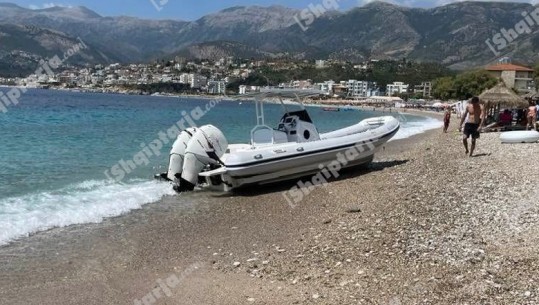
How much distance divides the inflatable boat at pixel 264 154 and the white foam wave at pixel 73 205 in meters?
1.21

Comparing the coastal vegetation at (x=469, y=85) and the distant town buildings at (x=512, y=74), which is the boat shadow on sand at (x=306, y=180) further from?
the distant town buildings at (x=512, y=74)

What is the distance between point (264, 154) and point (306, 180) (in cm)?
209

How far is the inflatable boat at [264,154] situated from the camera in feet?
47.2

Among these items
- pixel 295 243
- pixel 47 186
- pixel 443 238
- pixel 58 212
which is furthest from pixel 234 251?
pixel 47 186

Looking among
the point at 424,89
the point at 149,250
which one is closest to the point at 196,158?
the point at 149,250

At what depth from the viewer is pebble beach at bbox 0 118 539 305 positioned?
22.0 ft

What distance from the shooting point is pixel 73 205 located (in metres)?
13.0

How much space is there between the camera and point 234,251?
29.8ft

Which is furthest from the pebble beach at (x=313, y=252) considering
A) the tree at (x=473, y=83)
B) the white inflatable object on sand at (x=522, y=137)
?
the tree at (x=473, y=83)

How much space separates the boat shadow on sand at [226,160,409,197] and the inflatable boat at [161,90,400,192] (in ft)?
1.03

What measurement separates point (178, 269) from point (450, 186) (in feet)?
22.7

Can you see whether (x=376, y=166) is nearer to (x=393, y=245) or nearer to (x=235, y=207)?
(x=235, y=207)

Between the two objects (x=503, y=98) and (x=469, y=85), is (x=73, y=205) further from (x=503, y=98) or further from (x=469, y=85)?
(x=469, y=85)

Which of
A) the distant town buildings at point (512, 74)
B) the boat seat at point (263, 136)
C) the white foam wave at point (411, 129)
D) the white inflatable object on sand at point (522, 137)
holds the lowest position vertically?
the white foam wave at point (411, 129)
